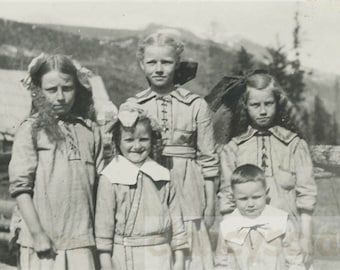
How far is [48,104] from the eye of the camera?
260cm

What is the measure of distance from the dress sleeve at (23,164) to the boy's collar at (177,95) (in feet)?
1.71

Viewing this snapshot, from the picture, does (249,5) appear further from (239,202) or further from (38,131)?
(38,131)

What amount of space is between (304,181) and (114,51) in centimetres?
107

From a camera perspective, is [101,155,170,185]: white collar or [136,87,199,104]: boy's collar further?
[136,87,199,104]: boy's collar

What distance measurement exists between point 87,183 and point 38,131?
307 mm

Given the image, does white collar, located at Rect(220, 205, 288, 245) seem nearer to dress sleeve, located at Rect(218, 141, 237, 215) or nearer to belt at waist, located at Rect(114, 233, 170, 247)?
dress sleeve, located at Rect(218, 141, 237, 215)

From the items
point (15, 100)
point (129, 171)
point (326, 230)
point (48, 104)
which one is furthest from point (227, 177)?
point (15, 100)

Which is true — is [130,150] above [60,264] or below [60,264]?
above

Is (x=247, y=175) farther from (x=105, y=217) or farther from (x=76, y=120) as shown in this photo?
(x=76, y=120)

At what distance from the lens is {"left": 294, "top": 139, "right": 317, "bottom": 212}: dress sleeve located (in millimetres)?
2721

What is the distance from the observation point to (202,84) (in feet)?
9.31

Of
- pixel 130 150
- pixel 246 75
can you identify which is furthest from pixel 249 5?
pixel 130 150

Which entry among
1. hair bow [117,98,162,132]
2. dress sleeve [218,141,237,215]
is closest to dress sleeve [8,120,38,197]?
hair bow [117,98,162,132]

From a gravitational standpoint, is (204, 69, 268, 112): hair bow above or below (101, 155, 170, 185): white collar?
above
